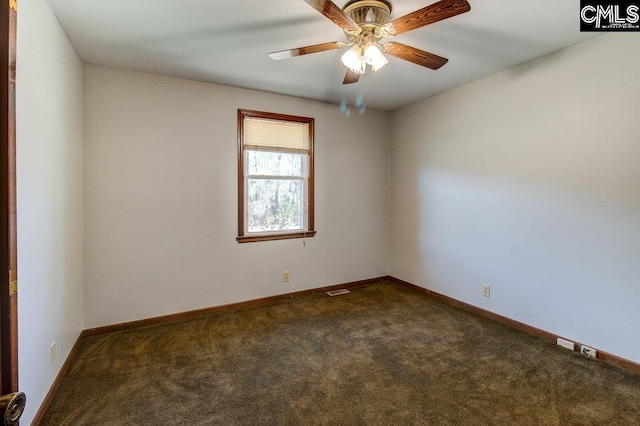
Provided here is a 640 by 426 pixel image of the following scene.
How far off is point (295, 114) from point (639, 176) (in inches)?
130

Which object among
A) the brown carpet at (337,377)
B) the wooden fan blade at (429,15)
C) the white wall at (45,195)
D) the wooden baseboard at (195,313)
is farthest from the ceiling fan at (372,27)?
the wooden baseboard at (195,313)

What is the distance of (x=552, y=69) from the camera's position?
8.99ft

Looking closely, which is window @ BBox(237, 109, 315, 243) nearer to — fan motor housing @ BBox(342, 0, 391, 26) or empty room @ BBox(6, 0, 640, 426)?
empty room @ BBox(6, 0, 640, 426)

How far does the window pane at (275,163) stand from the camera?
372 centimetres

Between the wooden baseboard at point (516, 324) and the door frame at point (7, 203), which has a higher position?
the door frame at point (7, 203)

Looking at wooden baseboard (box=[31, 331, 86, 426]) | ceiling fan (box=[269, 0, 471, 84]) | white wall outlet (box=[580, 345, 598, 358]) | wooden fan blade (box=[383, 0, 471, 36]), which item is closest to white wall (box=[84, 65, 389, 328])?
wooden baseboard (box=[31, 331, 86, 426])

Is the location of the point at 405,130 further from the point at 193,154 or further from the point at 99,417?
the point at 99,417

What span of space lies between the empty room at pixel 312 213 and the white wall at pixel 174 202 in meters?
0.02

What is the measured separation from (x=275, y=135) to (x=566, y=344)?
11.8ft

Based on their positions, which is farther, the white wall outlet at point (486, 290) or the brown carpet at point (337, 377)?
the white wall outlet at point (486, 290)

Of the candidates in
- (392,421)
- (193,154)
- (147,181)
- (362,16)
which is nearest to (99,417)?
(392,421)

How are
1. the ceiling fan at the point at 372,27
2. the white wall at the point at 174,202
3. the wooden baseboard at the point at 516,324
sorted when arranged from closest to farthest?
the ceiling fan at the point at 372,27 < the wooden baseboard at the point at 516,324 < the white wall at the point at 174,202

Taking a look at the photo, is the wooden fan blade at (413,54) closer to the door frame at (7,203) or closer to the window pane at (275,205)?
the door frame at (7,203)

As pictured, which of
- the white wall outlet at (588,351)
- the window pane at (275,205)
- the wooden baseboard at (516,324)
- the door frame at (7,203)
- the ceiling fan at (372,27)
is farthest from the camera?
the window pane at (275,205)
